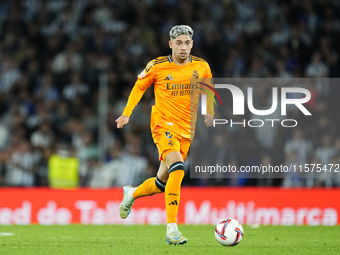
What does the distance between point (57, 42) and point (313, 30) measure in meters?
6.33

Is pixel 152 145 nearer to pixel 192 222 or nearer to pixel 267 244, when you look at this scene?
pixel 192 222

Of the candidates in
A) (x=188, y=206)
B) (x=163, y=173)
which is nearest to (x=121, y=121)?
(x=163, y=173)

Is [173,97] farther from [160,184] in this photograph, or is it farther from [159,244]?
[159,244]

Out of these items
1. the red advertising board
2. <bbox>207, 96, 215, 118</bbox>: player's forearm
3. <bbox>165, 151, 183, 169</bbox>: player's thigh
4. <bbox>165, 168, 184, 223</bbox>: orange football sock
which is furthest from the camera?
the red advertising board

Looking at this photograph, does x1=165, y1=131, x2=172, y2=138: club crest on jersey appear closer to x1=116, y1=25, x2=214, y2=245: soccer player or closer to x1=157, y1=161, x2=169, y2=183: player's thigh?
x1=116, y1=25, x2=214, y2=245: soccer player

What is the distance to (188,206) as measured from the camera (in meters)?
10.6

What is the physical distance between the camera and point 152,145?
1230 centimetres

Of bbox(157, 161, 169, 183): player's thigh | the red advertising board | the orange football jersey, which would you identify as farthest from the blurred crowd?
the orange football jersey

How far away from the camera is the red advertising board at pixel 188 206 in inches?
412

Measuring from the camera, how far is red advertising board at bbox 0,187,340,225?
1045 cm

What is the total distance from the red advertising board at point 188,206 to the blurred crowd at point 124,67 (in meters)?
0.45

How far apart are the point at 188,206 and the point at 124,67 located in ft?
15.2

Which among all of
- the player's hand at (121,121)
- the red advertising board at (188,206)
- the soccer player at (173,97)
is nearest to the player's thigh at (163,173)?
the soccer player at (173,97)

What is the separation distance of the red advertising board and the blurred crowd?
454mm
